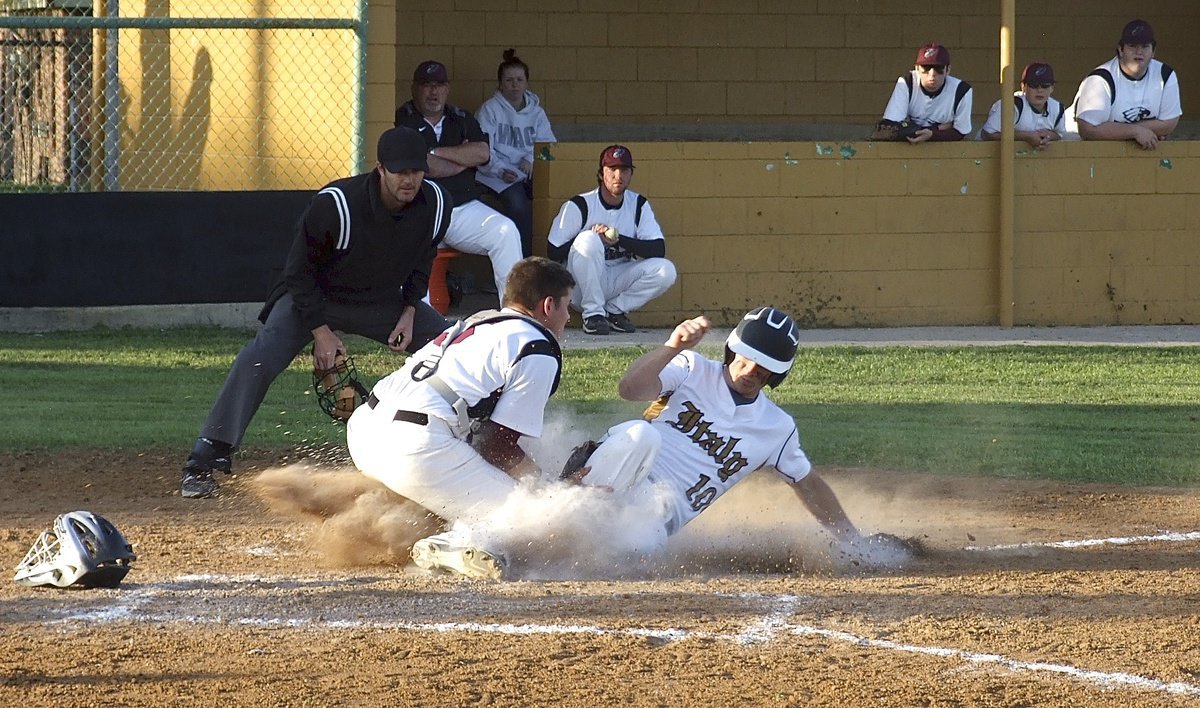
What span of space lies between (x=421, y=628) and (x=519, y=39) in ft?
39.9

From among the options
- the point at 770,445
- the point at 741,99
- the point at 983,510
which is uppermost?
the point at 741,99

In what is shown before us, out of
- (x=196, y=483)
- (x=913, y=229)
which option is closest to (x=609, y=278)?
(x=913, y=229)

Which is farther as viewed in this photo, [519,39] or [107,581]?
[519,39]

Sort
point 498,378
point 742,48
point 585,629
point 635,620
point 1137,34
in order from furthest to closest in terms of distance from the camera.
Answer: point 742,48 → point 1137,34 → point 498,378 → point 635,620 → point 585,629

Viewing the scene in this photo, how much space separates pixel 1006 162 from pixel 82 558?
10.6 m

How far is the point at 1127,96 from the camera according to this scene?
14.4m

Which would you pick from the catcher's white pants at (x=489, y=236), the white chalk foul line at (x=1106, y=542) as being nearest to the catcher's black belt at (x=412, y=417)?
the white chalk foul line at (x=1106, y=542)

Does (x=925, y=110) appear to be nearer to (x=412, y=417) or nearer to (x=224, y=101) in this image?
(x=224, y=101)

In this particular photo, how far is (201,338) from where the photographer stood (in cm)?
1250

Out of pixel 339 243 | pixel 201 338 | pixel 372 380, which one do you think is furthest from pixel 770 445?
pixel 201 338

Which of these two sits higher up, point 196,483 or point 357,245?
point 357,245

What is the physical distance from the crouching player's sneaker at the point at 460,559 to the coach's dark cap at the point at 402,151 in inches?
80.7

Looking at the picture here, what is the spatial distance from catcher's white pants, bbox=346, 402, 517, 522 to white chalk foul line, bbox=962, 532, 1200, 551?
221cm

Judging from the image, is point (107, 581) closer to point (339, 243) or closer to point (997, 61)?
point (339, 243)
